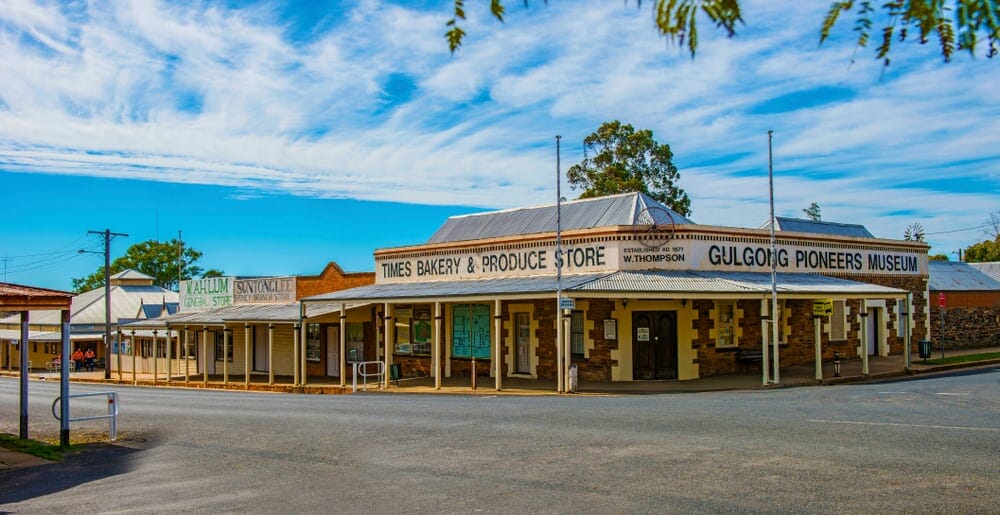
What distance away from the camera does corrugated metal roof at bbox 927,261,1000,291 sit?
125 ft

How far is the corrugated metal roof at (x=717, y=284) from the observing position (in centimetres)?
2225

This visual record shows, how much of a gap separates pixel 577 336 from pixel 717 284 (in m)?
4.20

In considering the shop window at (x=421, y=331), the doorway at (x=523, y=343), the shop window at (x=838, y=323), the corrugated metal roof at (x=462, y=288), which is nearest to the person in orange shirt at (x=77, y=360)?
the corrugated metal roof at (x=462, y=288)

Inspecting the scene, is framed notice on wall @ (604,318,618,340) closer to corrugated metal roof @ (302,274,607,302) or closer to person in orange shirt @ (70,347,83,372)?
corrugated metal roof @ (302,274,607,302)

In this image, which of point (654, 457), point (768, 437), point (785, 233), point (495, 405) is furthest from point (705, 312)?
point (654, 457)

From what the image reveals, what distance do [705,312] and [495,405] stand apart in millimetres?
9122

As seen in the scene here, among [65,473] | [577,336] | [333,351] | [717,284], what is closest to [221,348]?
[333,351]

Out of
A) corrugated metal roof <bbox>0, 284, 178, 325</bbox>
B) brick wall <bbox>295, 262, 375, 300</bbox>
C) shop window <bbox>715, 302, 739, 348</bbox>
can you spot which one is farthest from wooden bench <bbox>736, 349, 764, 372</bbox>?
corrugated metal roof <bbox>0, 284, 178, 325</bbox>

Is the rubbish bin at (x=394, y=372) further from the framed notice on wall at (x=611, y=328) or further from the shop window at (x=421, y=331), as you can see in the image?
the framed notice on wall at (x=611, y=328)

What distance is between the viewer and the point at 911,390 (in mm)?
19031

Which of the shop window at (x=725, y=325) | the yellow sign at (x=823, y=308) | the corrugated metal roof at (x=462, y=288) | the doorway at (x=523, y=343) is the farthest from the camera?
the doorway at (x=523, y=343)

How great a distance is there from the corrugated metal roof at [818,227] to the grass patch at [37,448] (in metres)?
26.7

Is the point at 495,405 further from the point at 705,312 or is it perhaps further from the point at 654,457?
the point at 705,312

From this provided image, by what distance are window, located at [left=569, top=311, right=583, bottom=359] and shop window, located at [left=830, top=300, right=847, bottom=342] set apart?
9406mm
